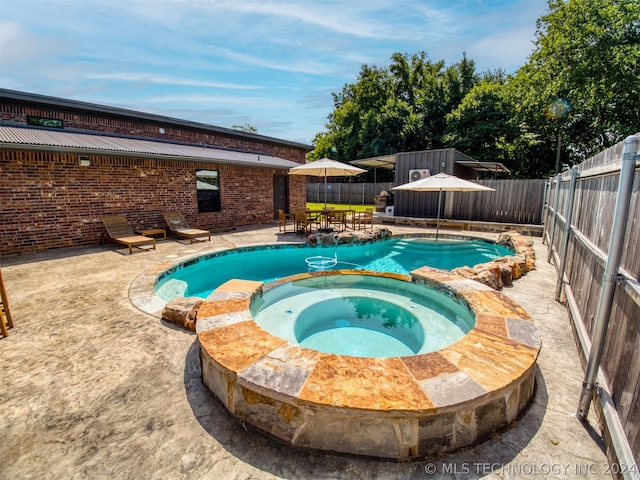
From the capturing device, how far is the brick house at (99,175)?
289 inches

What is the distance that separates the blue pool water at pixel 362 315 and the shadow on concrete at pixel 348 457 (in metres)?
1.47

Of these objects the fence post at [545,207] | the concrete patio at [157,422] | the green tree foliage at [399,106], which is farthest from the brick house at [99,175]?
the green tree foliage at [399,106]

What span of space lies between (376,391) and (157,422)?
167cm

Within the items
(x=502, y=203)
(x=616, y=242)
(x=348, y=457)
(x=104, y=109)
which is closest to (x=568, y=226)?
(x=616, y=242)

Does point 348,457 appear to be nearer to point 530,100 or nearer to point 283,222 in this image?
point 283,222

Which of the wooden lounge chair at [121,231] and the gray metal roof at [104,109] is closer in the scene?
the wooden lounge chair at [121,231]

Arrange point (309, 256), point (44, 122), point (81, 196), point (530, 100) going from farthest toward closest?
1. point (530, 100)
2. point (44, 122)
3. point (309, 256)
4. point (81, 196)

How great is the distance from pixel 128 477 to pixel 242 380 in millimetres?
811

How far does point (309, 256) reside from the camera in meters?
8.57

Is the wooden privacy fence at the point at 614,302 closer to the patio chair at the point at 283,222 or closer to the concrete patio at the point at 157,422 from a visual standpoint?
the concrete patio at the point at 157,422

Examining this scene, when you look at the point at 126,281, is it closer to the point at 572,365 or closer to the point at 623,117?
the point at 572,365

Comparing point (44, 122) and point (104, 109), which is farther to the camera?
point (104, 109)

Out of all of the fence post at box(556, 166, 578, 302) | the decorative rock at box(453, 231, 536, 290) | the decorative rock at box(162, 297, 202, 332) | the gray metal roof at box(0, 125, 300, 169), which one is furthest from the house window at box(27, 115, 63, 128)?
the fence post at box(556, 166, 578, 302)

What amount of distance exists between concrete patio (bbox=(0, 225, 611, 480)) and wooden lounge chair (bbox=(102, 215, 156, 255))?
404 centimetres
